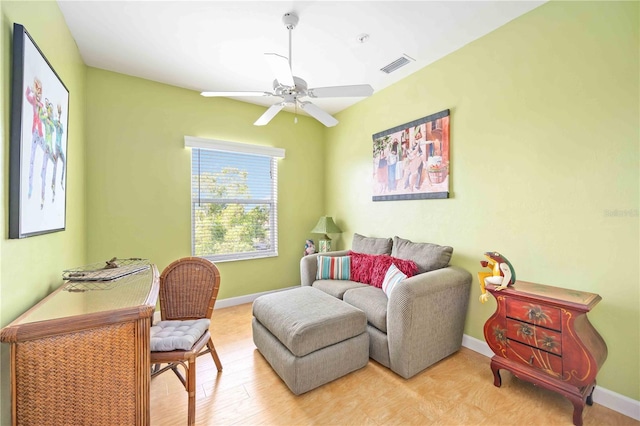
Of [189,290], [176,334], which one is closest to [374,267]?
[189,290]

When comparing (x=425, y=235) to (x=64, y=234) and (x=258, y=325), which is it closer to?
(x=258, y=325)

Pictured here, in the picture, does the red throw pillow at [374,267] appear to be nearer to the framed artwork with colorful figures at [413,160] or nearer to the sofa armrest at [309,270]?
the sofa armrest at [309,270]

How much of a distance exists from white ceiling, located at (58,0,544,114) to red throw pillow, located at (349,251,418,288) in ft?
A: 6.59

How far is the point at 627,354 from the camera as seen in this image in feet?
5.44

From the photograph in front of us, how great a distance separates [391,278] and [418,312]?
467 mm

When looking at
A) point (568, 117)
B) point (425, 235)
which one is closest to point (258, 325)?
point (425, 235)

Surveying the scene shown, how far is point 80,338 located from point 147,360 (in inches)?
10.8

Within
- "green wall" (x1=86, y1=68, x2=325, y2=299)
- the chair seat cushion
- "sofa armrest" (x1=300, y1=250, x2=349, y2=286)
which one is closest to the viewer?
the chair seat cushion

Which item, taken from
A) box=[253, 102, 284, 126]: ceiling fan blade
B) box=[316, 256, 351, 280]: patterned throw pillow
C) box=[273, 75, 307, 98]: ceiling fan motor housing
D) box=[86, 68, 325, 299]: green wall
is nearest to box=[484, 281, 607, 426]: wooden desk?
box=[316, 256, 351, 280]: patterned throw pillow

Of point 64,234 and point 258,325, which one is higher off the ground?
point 64,234

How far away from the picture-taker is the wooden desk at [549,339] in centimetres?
155

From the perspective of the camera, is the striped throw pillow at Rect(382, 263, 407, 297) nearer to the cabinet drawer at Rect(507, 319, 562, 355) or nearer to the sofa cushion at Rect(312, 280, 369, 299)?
the sofa cushion at Rect(312, 280, 369, 299)

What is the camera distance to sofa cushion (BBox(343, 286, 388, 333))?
215 cm

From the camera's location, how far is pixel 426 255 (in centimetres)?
252
